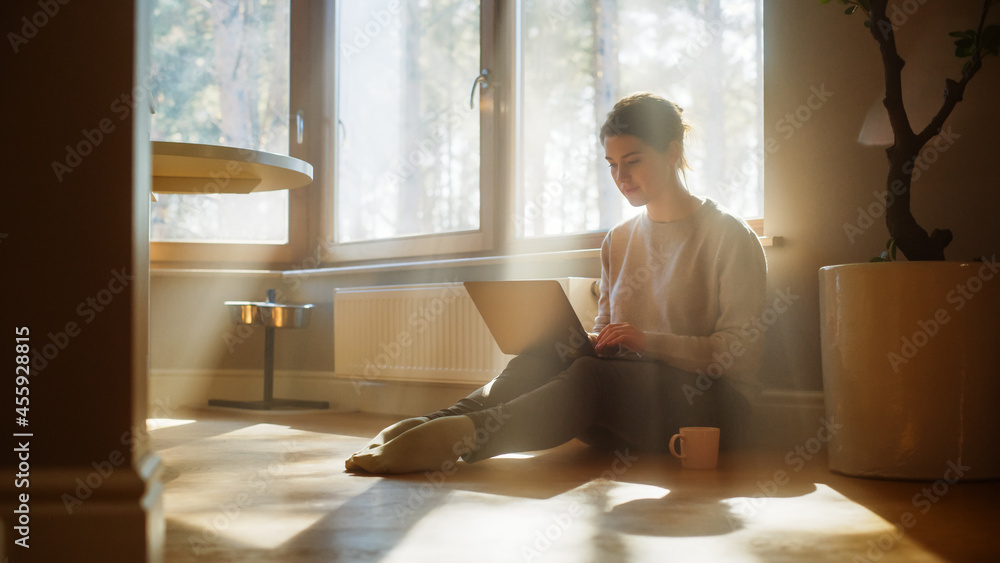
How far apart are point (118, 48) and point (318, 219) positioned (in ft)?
8.65

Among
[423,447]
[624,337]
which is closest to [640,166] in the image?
[624,337]

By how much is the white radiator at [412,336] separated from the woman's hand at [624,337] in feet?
2.51

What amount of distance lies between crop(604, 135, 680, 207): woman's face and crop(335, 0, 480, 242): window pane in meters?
1.10

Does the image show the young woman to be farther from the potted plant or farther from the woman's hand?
the potted plant

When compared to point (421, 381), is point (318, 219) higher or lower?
higher

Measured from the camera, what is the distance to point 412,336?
2.85 metres

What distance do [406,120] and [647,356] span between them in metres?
1.69

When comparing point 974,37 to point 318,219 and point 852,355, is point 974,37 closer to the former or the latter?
point 852,355

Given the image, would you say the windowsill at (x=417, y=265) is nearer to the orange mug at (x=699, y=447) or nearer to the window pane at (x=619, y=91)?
the window pane at (x=619, y=91)

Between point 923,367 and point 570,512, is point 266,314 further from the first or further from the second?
point 923,367

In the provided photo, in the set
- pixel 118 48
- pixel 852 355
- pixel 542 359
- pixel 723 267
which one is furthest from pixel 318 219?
pixel 118 48

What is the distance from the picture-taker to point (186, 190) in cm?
212

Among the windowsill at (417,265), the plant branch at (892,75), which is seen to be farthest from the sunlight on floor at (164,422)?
the plant branch at (892,75)

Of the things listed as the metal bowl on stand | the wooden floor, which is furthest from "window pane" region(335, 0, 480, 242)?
the wooden floor
